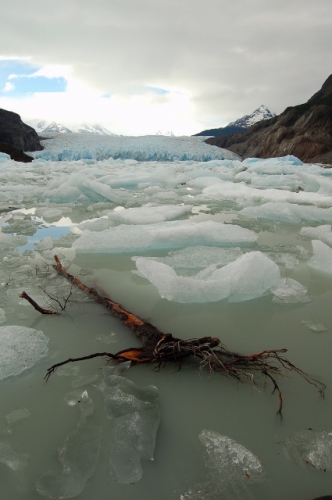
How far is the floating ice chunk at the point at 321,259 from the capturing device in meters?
1.89

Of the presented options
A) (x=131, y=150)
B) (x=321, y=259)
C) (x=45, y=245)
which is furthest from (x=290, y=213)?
(x=131, y=150)

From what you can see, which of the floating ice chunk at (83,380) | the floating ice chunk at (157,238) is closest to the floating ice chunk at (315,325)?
the floating ice chunk at (83,380)

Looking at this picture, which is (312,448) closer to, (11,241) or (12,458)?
(12,458)

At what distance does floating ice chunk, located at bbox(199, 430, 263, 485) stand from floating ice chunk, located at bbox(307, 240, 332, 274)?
4.47ft

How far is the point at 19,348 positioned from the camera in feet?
3.57

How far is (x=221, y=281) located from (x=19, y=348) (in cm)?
84

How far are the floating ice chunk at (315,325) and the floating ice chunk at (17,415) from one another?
3.40 ft

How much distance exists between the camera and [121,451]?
2.46 ft

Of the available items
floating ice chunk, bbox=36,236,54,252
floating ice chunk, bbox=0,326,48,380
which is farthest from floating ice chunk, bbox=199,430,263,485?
floating ice chunk, bbox=36,236,54,252

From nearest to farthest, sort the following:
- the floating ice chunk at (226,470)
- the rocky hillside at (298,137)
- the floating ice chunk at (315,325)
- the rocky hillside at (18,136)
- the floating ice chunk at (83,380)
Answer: the floating ice chunk at (226,470)
the floating ice chunk at (83,380)
the floating ice chunk at (315,325)
the rocky hillside at (298,137)
the rocky hillside at (18,136)

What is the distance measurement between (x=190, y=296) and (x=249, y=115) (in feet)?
489

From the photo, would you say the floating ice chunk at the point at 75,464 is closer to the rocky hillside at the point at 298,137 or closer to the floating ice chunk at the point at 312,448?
the floating ice chunk at the point at 312,448

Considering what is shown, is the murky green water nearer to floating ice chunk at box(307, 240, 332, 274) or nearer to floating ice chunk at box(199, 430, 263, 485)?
floating ice chunk at box(199, 430, 263, 485)

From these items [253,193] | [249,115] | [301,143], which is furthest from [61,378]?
[249,115]
